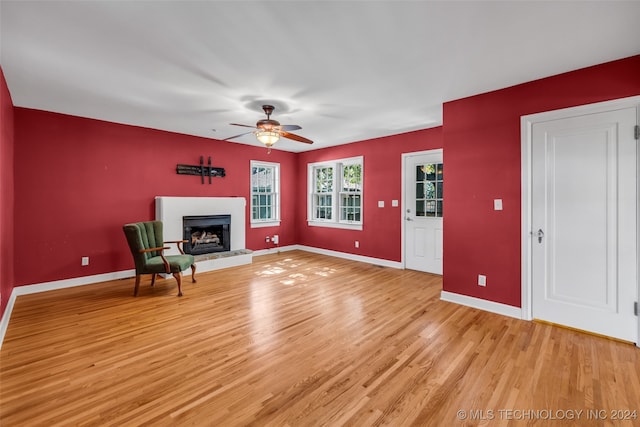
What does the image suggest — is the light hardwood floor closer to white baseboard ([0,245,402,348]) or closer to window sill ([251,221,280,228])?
white baseboard ([0,245,402,348])

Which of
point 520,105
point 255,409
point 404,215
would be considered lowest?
point 255,409

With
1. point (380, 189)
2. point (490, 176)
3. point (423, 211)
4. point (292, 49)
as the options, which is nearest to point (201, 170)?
point (380, 189)

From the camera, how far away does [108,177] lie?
14.9ft

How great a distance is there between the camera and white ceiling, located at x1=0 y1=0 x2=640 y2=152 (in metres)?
1.92

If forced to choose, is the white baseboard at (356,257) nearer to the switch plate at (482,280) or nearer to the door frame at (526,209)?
the switch plate at (482,280)

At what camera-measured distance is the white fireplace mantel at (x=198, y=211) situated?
16.3ft

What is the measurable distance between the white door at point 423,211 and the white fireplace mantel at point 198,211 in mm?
3336

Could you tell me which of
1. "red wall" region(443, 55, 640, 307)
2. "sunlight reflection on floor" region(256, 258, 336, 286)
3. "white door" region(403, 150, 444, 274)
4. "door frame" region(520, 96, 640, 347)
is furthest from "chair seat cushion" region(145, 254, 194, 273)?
"door frame" region(520, 96, 640, 347)

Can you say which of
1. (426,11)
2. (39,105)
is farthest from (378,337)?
(39,105)

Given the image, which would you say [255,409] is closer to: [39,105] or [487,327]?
[487,327]

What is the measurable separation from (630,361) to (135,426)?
3.62m

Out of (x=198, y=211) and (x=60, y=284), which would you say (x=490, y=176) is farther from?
Answer: (x=60, y=284)

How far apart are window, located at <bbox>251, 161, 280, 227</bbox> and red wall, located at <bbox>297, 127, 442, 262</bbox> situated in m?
1.34

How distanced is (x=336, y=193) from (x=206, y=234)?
2908mm
